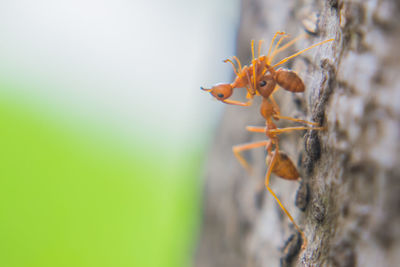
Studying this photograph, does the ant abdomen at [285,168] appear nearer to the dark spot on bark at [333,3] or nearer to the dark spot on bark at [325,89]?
the dark spot on bark at [325,89]

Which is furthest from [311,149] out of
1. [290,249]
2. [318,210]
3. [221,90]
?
[221,90]

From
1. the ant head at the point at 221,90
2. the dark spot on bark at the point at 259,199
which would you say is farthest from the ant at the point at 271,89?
the dark spot on bark at the point at 259,199

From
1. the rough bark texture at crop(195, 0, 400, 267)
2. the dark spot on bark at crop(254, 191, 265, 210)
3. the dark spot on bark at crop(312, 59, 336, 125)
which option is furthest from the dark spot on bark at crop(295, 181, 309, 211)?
the dark spot on bark at crop(254, 191, 265, 210)

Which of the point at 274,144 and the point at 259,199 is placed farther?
the point at 259,199

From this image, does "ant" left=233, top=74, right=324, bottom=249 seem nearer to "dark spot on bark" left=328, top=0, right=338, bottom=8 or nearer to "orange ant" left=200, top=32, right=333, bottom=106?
"orange ant" left=200, top=32, right=333, bottom=106

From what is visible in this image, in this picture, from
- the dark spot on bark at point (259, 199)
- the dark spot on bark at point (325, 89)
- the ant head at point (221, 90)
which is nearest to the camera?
the dark spot on bark at point (325, 89)

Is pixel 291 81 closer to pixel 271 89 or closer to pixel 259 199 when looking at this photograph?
pixel 271 89
